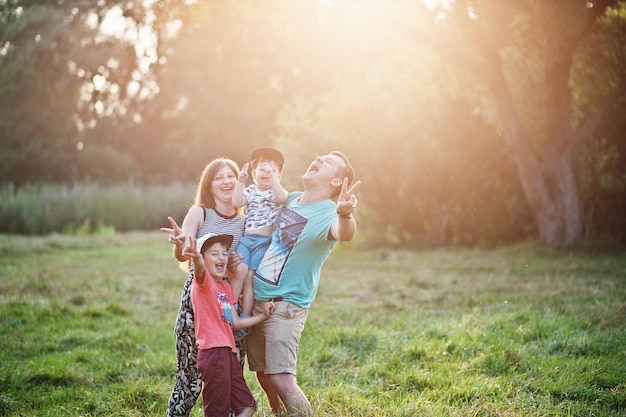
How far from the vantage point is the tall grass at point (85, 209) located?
64.5 feet

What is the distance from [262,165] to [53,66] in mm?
33575

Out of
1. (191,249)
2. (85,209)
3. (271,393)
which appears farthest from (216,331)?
(85,209)

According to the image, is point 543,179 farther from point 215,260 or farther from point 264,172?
point 215,260

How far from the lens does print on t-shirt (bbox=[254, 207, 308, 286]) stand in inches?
160

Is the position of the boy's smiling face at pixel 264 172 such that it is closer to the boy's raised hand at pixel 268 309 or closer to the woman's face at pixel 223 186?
the woman's face at pixel 223 186

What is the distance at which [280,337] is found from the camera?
4039 millimetres

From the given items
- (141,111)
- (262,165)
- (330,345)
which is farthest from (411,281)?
(141,111)

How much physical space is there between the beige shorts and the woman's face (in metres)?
0.68

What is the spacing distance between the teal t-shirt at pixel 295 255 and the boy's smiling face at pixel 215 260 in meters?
0.27

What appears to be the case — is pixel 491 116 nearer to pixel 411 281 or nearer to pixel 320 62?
pixel 411 281

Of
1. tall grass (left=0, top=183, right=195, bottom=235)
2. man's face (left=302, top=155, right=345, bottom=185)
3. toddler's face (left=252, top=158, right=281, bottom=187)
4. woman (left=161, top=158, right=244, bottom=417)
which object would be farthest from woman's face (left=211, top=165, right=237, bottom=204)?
tall grass (left=0, top=183, right=195, bottom=235)

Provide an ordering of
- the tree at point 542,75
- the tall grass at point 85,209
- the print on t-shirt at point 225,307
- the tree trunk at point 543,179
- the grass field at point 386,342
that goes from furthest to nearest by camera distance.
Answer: the tall grass at point 85,209 < the tree trunk at point 543,179 < the tree at point 542,75 < the grass field at point 386,342 < the print on t-shirt at point 225,307

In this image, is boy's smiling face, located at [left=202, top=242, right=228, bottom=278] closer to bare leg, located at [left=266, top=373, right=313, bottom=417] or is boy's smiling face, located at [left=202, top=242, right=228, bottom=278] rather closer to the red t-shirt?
the red t-shirt

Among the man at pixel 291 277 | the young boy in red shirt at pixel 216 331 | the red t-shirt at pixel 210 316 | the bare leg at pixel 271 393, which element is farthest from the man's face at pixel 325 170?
the bare leg at pixel 271 393
